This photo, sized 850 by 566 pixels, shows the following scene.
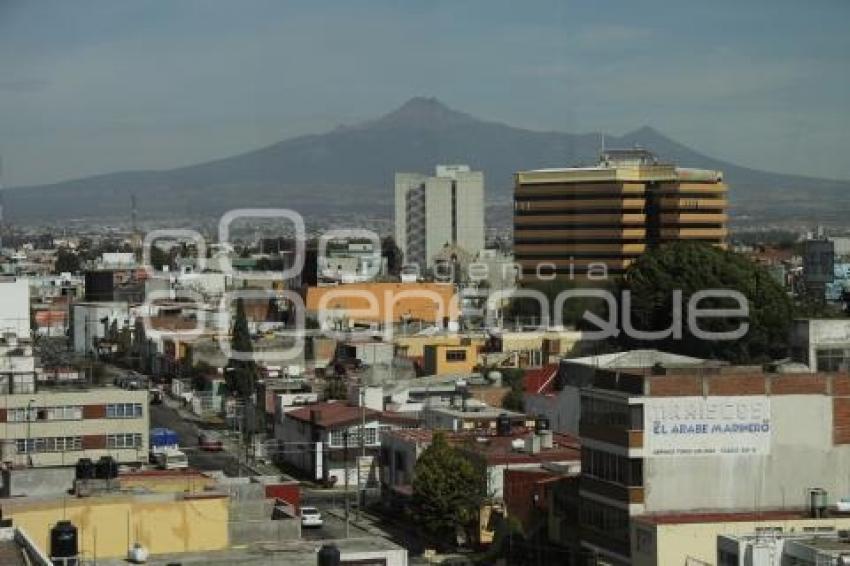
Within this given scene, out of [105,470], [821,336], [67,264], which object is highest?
[67,264]

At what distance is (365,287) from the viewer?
4806cm

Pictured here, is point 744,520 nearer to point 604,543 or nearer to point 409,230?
point 604,543

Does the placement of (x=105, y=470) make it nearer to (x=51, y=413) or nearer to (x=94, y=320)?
(x=51, y=413)

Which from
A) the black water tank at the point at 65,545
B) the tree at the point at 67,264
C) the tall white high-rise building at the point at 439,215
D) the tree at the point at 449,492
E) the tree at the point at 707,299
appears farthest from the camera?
the tall white high-rise building at the point at 439,215

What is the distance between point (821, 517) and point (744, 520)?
1.88 ft

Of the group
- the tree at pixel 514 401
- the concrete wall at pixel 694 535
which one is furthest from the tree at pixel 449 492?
the tree at pixel 514 401

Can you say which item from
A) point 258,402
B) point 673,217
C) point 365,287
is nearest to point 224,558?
point 258,402

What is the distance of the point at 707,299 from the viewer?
33406mm

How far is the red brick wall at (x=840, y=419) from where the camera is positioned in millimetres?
15875

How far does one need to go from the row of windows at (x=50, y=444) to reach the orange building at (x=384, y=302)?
24052 millimetres

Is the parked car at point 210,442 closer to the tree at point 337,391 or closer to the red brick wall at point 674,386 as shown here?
the tree at point 337,391

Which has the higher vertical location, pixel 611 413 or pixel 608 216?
pixel 608 216

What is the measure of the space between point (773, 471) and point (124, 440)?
8.62m

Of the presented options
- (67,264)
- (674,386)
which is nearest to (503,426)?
(674,386)
